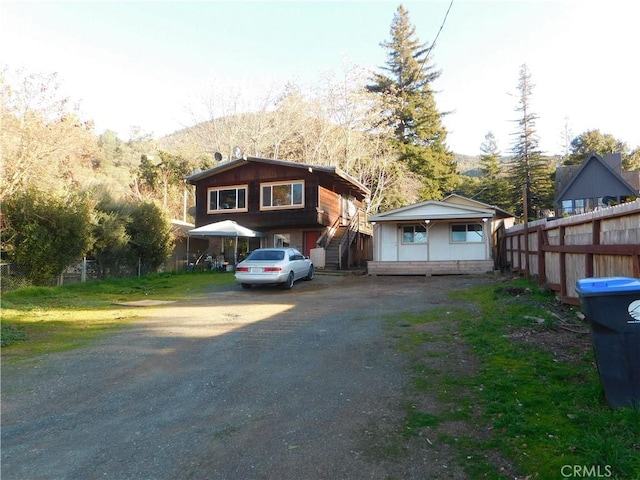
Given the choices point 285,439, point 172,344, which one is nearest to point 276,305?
point 172,344

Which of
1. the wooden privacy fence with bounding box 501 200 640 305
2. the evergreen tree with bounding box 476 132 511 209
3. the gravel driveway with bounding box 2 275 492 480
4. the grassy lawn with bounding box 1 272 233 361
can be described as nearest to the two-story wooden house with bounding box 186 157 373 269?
the grassy lawn with bounding box 1 272 233 361

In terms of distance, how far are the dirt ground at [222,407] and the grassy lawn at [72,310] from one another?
2.68 feet

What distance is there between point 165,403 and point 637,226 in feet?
20.7

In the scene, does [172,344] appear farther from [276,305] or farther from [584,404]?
[584,404]

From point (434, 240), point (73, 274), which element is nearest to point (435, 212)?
point (434, 240)

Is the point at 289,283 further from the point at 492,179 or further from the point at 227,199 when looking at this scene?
the point at 492,179

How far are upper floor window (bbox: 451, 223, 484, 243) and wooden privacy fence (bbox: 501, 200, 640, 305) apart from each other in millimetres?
8103

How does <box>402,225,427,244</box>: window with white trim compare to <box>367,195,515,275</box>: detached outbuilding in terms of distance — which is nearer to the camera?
<box>367,195,515,275</box>: detached outbuilding

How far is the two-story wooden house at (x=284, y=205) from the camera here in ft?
77.0

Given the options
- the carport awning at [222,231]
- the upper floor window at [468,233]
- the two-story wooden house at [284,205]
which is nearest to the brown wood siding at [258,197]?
the two-story wooden house at [284,205]

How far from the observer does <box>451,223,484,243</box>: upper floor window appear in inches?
817

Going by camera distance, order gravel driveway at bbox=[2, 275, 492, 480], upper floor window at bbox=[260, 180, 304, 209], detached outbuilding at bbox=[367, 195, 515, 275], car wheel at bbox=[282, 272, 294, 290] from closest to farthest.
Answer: gravel driveway at bbox=[2, 275, 492, 480] < car wheel at bbox=[282, 272, 294, 290] < detached outbuilding at bbox=[367, 195, 515, 275] < upper floor window at bbox=[260, 180, 304, 209]

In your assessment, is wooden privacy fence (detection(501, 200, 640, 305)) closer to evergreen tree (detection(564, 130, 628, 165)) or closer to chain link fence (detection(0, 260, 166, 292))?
chain link fence (detection(0, 260, 166, 292))

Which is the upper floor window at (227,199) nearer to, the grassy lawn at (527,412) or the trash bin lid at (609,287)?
the grassy lawn at (527,412)
